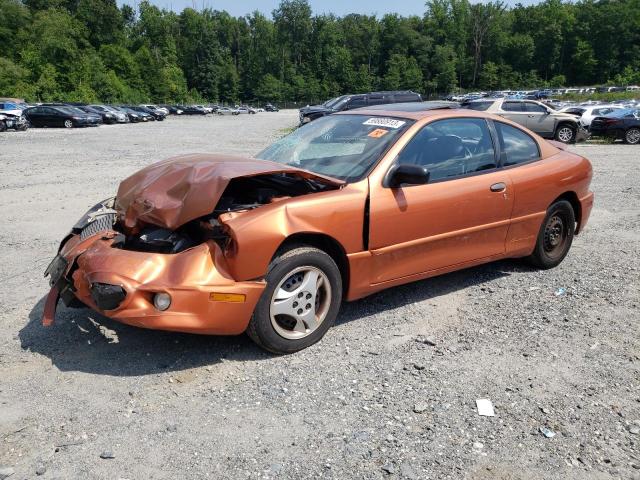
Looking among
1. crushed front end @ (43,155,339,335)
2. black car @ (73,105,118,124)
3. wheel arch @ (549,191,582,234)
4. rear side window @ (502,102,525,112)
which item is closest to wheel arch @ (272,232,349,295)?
crushed front end @ (43,155,339,335)

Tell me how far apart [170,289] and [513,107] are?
19431 millimetres

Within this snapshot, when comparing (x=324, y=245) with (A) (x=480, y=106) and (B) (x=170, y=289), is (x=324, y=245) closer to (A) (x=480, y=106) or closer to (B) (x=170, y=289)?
(B) (x=170, y=289)

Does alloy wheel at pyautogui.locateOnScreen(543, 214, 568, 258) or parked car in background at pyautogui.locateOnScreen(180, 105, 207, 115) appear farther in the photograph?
parked car in background at pyautogui.locateOnScreen(180, 105, 207, 115)

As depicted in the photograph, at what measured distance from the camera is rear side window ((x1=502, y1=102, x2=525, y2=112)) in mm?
20047

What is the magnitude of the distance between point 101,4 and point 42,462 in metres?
110

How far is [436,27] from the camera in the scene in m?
132

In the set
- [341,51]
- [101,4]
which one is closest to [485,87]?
[341,51]

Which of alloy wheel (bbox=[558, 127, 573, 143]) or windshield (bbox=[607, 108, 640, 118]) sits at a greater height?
windshield (bbox=[607, 108, 640, 118])

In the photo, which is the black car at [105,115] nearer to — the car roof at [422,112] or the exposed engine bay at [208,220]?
the car roof at [422,112]

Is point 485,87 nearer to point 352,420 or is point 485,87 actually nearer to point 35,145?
point 35,145

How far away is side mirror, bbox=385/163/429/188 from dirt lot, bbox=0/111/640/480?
1.10m

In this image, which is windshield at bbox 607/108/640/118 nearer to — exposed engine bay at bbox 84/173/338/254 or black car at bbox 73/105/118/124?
exposed engine bay at bbox 84/173/338/254

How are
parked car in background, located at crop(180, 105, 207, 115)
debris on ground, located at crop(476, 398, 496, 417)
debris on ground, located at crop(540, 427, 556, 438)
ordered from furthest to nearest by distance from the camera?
parked car in background, located at crop(180, 105, 207, 115) → debris on ground, located at crop(476, 398, 496, 417) → debris on ground, located at crop(540, 427, 556, 438)

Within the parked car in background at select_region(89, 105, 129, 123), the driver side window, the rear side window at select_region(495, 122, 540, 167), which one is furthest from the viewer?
the parked car in background at select_region(89, 105, 129, 123)
